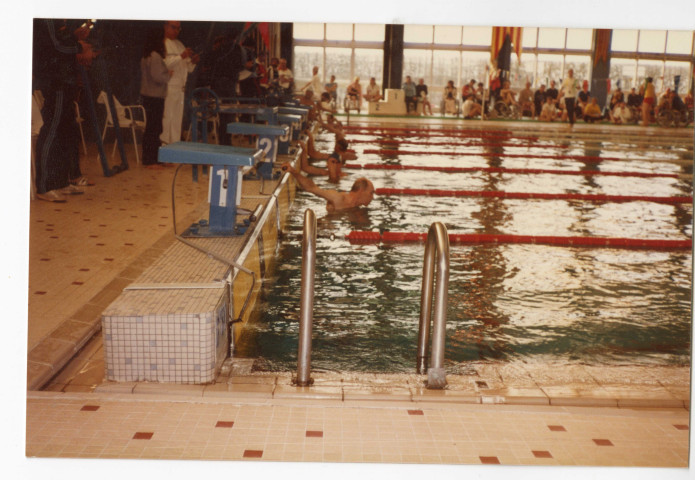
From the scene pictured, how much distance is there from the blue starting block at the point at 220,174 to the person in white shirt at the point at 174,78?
4.55 metres

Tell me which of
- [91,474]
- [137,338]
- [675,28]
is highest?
[675,28]

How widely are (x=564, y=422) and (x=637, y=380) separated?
982 mm

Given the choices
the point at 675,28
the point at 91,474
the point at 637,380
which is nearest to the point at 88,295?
the point at 91,474

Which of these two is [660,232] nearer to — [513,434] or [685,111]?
[513,434]

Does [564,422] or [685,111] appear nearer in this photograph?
[564,422]

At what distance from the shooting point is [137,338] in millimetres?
3195

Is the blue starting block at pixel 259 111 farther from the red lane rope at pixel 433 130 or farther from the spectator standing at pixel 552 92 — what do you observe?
the spectator standing at pixel 552 92

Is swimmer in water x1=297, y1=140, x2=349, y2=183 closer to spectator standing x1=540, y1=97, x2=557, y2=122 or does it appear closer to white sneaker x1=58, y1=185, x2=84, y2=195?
white sneaker x1=58, y1=185, x2=84, y2=195

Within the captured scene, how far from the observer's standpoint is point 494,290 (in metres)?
5.39

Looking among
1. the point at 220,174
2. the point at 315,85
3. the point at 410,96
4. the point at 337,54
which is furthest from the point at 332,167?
the point at 410,96

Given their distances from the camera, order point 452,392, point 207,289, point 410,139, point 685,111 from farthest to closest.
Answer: point 685,111
point 410,139
point 207,289
point 452,392

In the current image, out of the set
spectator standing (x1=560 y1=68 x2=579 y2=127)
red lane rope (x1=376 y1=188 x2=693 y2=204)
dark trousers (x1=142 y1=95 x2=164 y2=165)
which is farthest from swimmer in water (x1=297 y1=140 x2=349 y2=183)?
spectator standing (x1=560 y1=68 x2=579 y2=127)

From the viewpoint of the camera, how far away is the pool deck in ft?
8.82

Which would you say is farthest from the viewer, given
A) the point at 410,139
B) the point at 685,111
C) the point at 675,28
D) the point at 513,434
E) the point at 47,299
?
the point at 685,111
